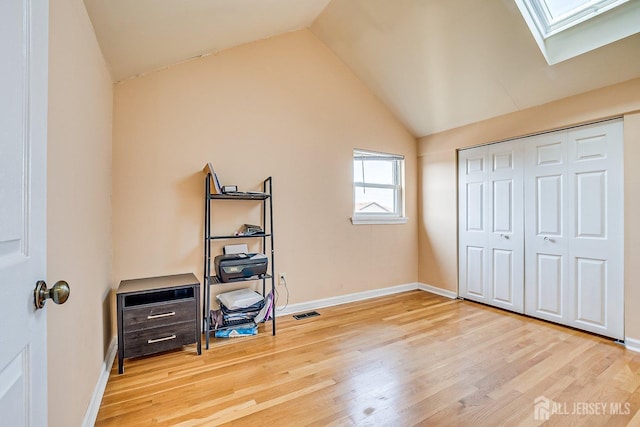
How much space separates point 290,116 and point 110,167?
177cm

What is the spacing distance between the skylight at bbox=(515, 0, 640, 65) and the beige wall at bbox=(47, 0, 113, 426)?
3.01 meters

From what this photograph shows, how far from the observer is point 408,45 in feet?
9.96

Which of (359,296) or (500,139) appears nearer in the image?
(500,139)

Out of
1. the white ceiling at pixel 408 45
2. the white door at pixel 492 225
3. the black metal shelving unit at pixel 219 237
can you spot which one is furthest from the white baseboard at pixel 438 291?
the black metal shelving unit at pixel 219 237

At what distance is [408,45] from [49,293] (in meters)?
3.40

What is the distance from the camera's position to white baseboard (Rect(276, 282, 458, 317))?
326cm

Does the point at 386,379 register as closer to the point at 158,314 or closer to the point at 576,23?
the point at 158,314

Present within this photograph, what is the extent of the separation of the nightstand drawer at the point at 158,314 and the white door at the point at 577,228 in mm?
3368

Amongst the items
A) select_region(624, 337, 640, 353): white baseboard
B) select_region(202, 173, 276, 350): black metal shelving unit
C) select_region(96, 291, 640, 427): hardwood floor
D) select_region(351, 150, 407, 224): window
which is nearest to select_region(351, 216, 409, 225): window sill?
select_region(351, 150, 407, 224): window

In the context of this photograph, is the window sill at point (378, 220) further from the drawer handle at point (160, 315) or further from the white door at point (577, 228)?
the drawer handle at point (160, 315)

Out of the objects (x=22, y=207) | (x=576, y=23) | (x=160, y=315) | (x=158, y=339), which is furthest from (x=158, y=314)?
(x=576, y=23)

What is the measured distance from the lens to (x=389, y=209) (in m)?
4.14

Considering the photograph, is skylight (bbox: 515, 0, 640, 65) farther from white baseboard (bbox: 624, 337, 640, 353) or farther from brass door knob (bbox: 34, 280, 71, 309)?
brass door knob (bbox: 34, 280, 71, 309)

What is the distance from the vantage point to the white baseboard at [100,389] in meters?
1.52
